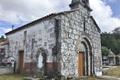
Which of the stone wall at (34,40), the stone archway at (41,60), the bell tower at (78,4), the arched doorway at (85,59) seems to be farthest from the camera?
the bell tower at (78,4)

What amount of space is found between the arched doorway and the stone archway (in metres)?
3.40

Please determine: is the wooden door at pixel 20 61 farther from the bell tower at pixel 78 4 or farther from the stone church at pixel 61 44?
the bell tower at pixel 78 4

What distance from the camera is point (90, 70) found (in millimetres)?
17312

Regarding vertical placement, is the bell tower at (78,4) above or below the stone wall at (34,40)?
above

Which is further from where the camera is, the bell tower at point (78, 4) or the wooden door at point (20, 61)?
the wooden door at point (20, 61)

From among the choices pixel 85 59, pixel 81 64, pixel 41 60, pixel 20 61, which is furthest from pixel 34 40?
pixel 85 59

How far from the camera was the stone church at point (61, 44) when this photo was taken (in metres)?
13.8

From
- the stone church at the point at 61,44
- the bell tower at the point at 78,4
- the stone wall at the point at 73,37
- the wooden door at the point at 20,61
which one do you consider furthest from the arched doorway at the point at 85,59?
the wooden door at the point at 20,61

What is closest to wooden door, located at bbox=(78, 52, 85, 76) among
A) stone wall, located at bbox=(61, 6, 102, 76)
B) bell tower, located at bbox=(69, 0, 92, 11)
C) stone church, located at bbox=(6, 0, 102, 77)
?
stone church, located at bbox=(6, 0, 102, 77)

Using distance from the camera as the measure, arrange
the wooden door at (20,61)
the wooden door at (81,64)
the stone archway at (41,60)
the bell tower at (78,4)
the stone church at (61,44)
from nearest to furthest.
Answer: the stone church at (61,44)
the stone archway at (41,60)
the wooden door at (81,64)
the bell tower at (78,4)
the wooden door at (20,61)

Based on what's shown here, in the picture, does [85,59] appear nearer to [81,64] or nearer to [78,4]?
[81,64]

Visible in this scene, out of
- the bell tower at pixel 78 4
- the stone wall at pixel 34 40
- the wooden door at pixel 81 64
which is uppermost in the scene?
the bell tower at pixel 78 4

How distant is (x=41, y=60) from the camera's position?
14734 mm

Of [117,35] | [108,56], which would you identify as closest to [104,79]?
[108,56]
